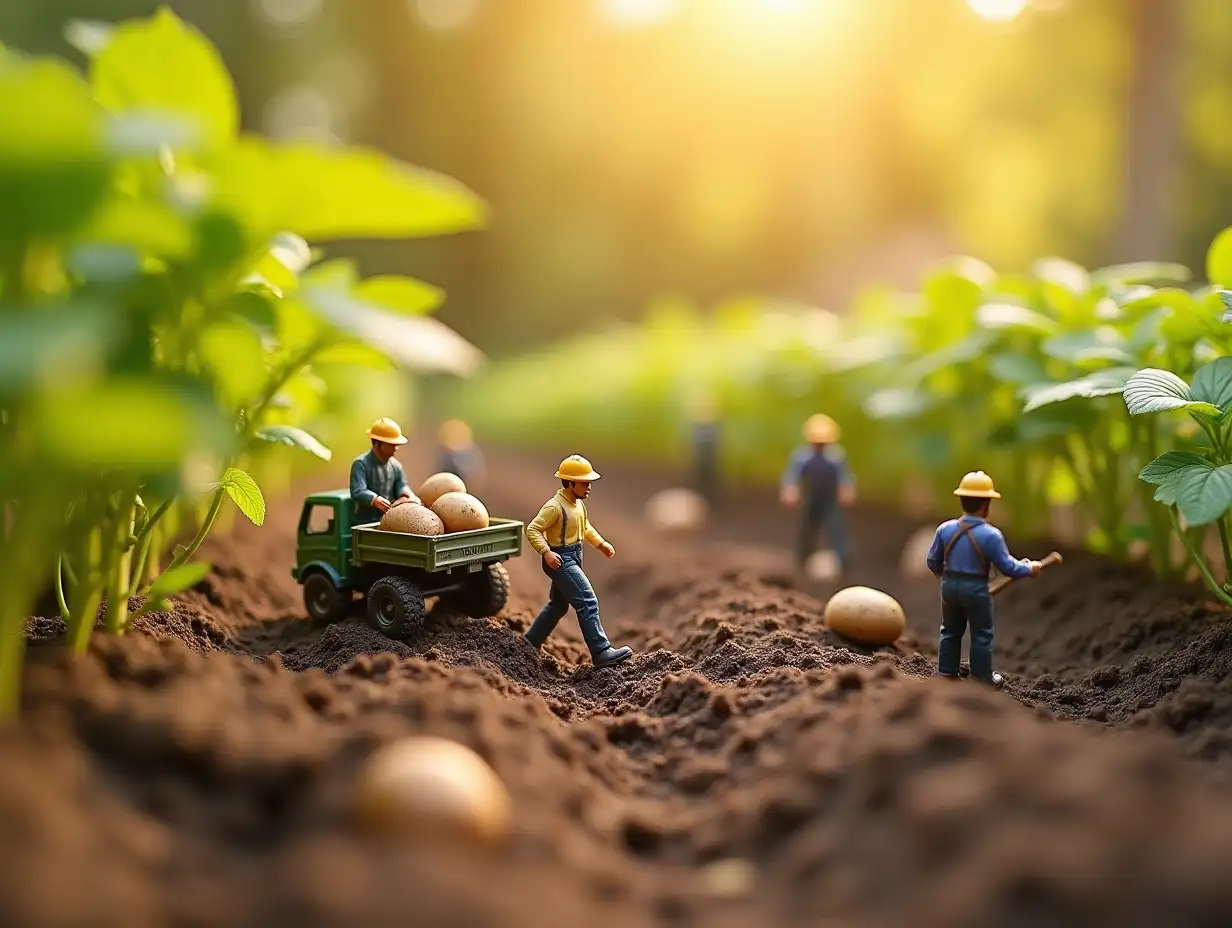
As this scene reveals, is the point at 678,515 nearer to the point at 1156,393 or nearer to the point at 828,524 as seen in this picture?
the point at 828,524

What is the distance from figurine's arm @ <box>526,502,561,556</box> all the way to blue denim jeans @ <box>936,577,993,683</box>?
1.64 m

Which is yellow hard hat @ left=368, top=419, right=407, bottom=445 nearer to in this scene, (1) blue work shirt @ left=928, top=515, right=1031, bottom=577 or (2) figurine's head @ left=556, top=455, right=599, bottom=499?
(2) figurine's head @ left=556, top=455, right=599, bottom=499

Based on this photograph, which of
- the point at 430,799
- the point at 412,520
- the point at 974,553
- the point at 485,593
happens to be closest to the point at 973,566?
the point at 974,553

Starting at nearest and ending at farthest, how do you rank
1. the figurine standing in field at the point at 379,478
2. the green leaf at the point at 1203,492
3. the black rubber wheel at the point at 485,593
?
the green leaf at the point at 1203,492 → the figurine standing in field at the point at 379,478 → the black rubber wheel at the point at 485,593

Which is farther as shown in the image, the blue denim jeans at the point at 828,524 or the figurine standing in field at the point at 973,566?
the blue denim jeans at the point at 828,524

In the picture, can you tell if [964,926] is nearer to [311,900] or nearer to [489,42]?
[311,900]

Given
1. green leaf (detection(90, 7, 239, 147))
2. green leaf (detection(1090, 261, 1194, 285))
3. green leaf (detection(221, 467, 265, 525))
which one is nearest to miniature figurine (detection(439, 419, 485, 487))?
green leaf (detection(221, 467, 265, 525))

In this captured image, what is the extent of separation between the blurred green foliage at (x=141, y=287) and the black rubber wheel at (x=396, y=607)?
1012 millimetres

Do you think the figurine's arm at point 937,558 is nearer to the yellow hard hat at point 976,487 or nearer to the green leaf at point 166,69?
the yellow hard hat at point 976,487

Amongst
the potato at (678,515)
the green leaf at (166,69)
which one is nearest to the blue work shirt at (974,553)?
the green leaf at (166,69)

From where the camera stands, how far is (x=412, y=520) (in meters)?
4.08

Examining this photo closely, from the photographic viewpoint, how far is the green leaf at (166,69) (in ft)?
8.64

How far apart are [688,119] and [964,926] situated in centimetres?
3075

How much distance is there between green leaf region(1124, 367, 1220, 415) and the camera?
3.40 m
